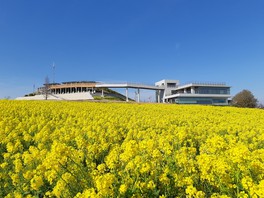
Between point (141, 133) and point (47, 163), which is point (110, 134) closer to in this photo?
point (141, 133)

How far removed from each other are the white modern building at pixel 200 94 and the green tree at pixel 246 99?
14.8m

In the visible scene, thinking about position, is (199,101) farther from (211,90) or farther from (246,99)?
(246,99)

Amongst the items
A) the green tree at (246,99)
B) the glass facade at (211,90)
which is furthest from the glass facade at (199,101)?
the green tree at (246,99)

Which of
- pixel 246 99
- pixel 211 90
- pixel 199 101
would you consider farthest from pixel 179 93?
pixel 246 99

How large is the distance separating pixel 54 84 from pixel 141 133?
101173 millimetres

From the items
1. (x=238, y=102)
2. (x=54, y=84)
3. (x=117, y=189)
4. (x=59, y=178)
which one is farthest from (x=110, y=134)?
(x=54, y=84)

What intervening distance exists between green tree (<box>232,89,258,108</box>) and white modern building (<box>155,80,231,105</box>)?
14774 millimetres

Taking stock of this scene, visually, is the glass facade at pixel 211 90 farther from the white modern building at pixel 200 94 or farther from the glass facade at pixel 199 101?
the glass facade at pixel 199 101

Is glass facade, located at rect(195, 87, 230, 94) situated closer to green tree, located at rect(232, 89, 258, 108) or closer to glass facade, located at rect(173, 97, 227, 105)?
glass facade, located at rect(173, 97, 227, 105)

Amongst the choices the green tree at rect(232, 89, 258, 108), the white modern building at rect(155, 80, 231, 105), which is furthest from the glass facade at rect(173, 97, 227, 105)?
the green tree at rect(232, 89, 258, 108)

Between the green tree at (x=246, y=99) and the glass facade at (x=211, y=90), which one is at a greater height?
the glass facade at (x=211, y=90)

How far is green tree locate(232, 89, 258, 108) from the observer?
58031 millimetres

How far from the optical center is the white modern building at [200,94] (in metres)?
74.7

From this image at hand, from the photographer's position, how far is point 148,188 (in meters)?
3.54
